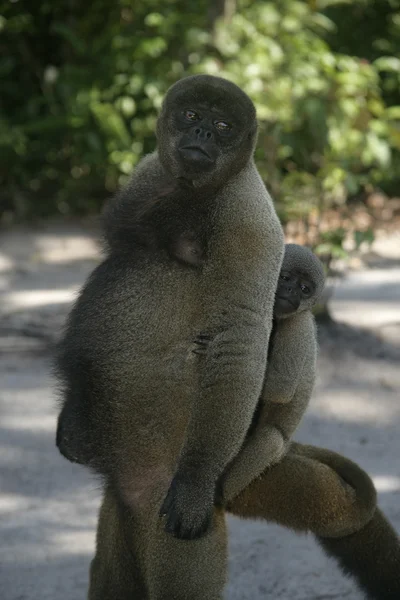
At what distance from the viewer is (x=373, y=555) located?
3324 mm

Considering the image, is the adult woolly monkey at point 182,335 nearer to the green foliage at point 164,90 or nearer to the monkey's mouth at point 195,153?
the monkey's mouth at point 195,153

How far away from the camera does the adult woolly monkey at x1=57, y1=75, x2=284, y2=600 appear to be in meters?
2.80

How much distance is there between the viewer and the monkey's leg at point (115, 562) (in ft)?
10.4

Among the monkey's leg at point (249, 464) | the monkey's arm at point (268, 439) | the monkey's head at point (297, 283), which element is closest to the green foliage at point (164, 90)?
the monkey's head at point (297, 283)

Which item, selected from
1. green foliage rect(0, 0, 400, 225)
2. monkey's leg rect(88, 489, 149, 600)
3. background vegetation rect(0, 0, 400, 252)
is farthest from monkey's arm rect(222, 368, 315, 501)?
green foliage rect(0, 0, 400, 225)

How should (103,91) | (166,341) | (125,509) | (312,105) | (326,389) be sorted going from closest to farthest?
1. (166,341)
2. (125,509)
3. (326,389)
4. (312,105)
5. (103,91)

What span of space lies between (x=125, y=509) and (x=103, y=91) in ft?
20.5

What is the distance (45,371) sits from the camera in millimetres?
6137

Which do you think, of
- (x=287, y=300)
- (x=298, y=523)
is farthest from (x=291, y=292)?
(x=298, y=523)

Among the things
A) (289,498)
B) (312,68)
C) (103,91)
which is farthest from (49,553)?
(103,91)

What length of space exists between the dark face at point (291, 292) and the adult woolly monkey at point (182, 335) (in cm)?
38

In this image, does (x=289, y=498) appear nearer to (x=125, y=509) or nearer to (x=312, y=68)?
(x=125, y=509)

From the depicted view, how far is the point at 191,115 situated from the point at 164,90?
561 cm

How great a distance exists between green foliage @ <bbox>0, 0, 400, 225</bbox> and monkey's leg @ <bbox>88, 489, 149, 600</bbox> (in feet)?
12.0
